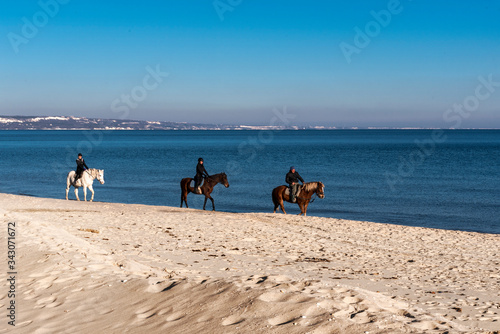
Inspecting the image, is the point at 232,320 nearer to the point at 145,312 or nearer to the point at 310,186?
the point at 145,312

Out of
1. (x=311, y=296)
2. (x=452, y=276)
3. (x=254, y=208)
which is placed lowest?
(x=254, y=208)

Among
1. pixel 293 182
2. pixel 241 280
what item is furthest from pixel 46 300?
pixel 293 182

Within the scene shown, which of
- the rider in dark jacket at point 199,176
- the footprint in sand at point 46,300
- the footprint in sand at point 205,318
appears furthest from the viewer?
the rider in dark jacket at point 199,176

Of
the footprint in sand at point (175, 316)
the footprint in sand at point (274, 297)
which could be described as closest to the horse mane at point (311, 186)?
the footprint in sand at point (274, 297)

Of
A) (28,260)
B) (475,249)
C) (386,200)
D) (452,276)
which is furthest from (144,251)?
(386,200)

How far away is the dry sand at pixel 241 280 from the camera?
6.62 meters

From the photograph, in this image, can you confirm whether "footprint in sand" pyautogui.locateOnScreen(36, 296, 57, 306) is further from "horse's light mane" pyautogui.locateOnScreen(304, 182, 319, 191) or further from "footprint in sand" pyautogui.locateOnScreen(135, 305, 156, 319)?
"horse's light mane" pyautogui.locateOnScreen(304, 182, 319, 191)

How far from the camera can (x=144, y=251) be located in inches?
482

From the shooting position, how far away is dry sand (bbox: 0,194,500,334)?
6.62 m

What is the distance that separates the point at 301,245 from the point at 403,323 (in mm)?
8220

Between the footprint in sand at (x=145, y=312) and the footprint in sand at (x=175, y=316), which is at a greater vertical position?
the footprint in sand at (x=175, y=316)

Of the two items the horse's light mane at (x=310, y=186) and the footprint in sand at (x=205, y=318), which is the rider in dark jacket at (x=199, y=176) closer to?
the horse's light mane at (x=310, y=186)

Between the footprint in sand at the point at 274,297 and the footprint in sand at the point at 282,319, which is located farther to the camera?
the footprint in sand at the point at 274,297

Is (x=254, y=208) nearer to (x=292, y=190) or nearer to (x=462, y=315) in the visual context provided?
(x=292, y=190)
